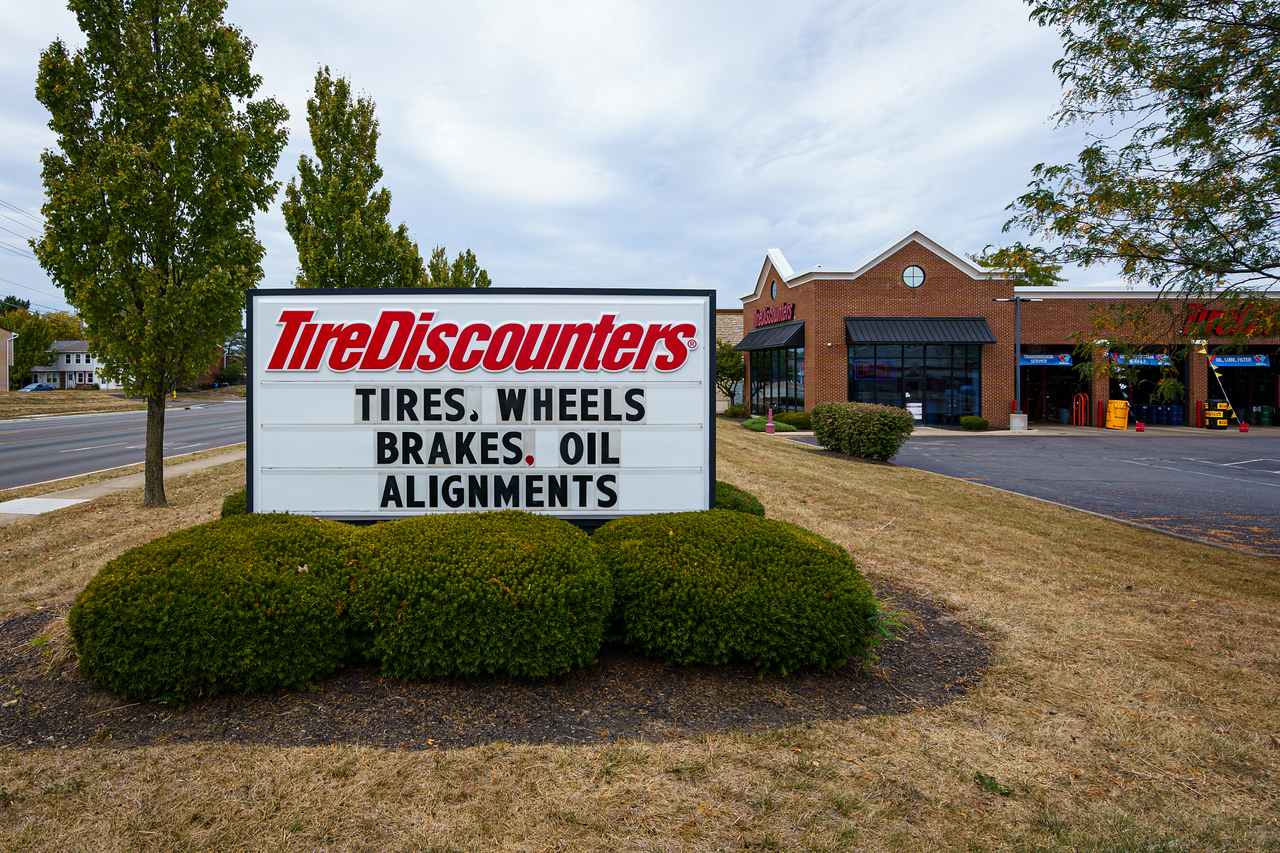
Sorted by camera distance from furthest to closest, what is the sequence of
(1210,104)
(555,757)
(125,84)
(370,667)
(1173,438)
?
(1173,438) < (125,84) < (1210,104) < (370,667) < (555,757)

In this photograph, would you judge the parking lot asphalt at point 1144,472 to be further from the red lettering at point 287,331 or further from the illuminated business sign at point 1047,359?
the red lettering at point 287,331

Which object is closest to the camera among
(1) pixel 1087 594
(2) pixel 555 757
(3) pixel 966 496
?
(2) pixel 555 757

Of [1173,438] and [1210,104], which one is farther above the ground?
[1210,104]

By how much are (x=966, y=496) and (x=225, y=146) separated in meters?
13.7

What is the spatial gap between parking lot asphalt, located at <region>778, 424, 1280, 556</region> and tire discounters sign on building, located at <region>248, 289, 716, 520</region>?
29.9ft

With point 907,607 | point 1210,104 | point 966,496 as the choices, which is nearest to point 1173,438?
point 966,496

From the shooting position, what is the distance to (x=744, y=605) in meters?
4.04

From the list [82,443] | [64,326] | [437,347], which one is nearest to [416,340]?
[437,347]

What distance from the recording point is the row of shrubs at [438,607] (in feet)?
12.1

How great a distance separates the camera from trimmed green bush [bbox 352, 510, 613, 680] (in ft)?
12.6

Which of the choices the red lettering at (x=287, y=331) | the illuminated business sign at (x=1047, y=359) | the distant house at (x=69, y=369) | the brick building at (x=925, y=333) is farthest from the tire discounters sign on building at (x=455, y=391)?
the distant house at (x=69, y=369)

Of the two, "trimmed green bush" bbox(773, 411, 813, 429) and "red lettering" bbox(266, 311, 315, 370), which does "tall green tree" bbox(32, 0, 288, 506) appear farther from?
"trimmed green bush" bbox(773, 411, 813, 429)

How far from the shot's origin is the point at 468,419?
18.4ft

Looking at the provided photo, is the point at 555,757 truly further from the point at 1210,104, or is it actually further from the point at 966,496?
the point at 966,496
